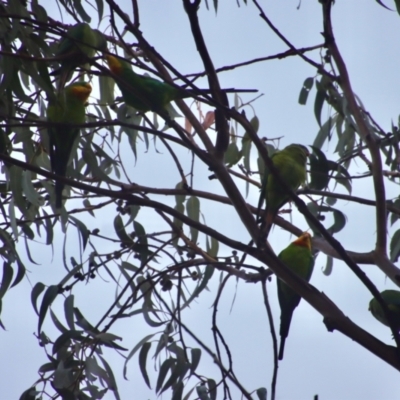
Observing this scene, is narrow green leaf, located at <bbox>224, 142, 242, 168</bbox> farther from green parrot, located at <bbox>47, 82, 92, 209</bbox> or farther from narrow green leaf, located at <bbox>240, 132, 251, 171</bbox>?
green parrot, located at <bbox>47, 82, 92, 209</bbox>

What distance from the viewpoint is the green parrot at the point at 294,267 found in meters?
2.63

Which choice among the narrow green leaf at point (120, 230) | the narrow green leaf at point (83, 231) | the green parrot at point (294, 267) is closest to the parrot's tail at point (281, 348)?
the green parrot at point (294, 267)

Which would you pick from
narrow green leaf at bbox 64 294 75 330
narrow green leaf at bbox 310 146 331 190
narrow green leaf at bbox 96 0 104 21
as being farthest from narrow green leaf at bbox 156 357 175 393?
narrow green leaf at bbox 96 0 104 21

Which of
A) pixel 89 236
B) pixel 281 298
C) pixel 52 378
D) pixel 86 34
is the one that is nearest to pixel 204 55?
pixel 86 34

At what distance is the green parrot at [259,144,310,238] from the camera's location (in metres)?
2.40

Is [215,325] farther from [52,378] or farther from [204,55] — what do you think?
[204,55]

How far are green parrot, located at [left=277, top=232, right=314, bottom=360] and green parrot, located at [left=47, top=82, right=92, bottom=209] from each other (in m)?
0.97

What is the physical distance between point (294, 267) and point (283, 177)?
0.41 meters

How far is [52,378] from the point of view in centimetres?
207

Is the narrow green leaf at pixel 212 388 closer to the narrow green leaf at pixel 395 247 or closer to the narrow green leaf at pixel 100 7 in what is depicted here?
the narrow green leaf at pixel 395 247

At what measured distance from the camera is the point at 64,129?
237 centimetres

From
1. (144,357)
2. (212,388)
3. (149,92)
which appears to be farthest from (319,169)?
(144,357)

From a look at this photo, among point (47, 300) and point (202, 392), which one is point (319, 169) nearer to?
point (202, 392)

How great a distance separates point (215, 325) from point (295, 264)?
0.92 metres
